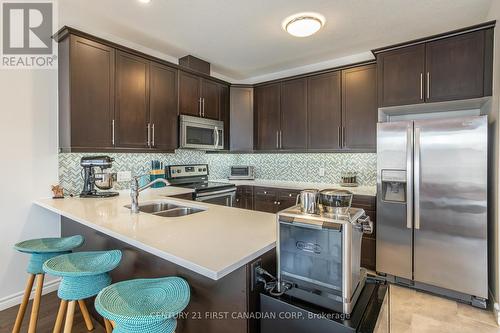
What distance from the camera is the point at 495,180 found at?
2176 mm

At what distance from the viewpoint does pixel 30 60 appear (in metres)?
2.39

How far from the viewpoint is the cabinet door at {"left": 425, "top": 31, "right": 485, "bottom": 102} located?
2348 mm

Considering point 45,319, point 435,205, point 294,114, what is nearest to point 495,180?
point 435,205

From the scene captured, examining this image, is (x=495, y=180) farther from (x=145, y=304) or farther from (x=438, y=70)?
(x=145, y=304)

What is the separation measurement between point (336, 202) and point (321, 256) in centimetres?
25

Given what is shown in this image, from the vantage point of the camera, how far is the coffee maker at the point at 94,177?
244 cm

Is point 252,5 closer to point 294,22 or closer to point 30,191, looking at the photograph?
point 294,22

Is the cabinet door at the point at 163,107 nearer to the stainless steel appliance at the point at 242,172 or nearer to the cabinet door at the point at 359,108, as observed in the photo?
the stainless steel appliance at the point at 242,172

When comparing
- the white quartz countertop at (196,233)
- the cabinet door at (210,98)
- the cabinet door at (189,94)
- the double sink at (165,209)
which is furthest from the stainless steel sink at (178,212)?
the cabinet door at (210,98)

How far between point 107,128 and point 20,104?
2.35 feet

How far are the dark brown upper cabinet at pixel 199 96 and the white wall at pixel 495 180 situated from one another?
306 centimetres

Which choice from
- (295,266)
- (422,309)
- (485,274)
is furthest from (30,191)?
(485,274)


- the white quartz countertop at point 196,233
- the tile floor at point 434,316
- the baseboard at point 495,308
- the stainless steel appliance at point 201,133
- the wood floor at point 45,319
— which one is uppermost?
the stainless steel appliance at point 201,133

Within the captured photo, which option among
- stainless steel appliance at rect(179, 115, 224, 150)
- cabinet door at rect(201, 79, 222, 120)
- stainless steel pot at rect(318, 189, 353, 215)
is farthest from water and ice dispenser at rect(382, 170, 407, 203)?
cabinet door at rect(201, 79, 222, 120)
